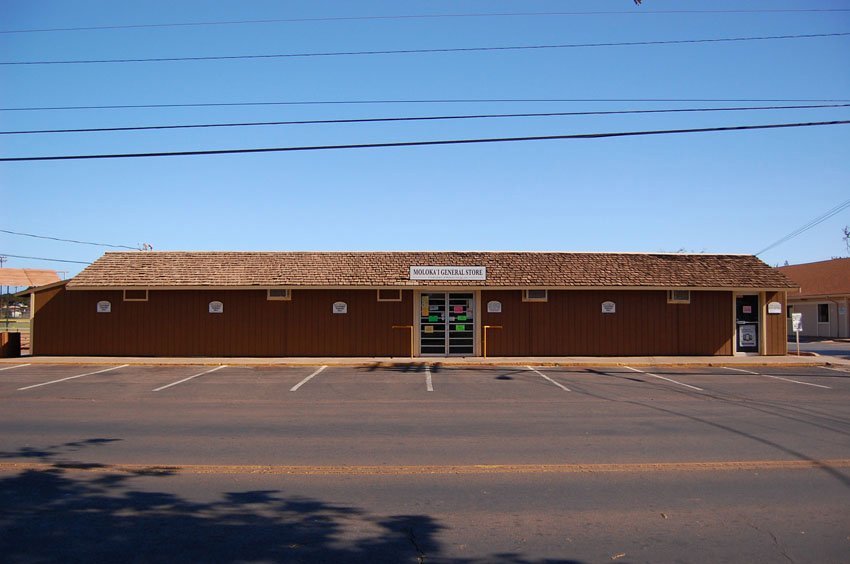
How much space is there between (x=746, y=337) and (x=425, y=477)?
65.3ft

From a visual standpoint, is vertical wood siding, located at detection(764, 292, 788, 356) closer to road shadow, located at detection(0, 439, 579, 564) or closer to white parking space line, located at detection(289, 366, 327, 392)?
white parking space line, located at detection(289, 366, 327, 392)

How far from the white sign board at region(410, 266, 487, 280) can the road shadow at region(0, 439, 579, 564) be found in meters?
15.5

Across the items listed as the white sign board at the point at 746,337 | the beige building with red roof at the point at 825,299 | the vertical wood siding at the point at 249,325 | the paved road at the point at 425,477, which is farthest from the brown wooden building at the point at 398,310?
the beige building with red roof at the point at 825,299

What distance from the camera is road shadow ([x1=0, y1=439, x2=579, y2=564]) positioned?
5.20 metres

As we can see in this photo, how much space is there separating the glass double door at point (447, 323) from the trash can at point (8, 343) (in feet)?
44.2

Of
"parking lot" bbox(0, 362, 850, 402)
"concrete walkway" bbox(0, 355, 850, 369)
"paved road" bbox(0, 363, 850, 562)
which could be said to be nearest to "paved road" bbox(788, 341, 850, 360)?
"concrete walkway" bbox(0, 355, 850, 369)

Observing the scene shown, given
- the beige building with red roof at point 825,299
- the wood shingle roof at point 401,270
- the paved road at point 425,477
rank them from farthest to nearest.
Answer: the beige building with red roof at point 825,299
the wood shingle roof at point 401,270
the paved road at point 425,477

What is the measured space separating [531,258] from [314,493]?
18077 mm

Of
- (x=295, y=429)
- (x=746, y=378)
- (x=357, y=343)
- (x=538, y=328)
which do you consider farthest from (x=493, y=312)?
(x=295, y=429)

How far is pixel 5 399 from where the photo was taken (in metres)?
13.7

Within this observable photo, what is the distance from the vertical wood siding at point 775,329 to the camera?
2389 cm

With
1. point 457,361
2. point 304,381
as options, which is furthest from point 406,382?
point 457,361

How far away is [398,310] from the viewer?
906 inches

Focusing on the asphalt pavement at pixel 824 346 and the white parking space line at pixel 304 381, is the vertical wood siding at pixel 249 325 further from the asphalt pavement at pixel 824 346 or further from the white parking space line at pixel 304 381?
the asphalt pavement at pixel 824 346
